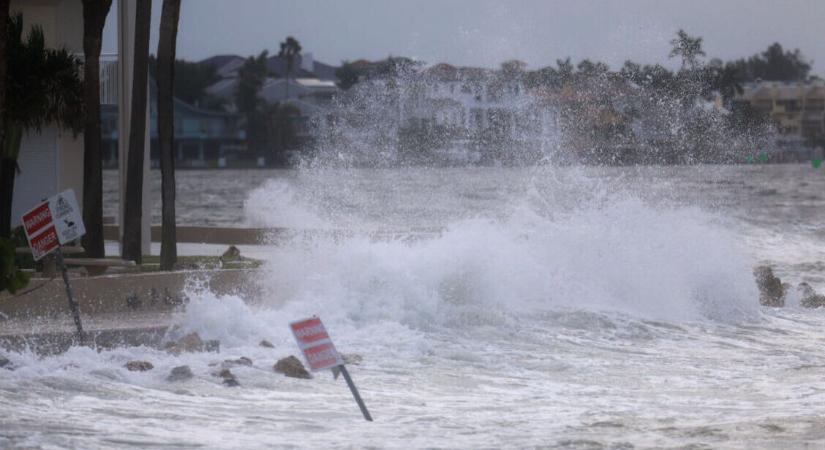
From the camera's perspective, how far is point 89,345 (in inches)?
602

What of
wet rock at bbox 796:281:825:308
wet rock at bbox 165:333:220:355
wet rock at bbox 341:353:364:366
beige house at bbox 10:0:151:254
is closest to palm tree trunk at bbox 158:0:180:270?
beige house at bbox 10:0:151:254

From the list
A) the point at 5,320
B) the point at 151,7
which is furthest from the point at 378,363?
the point at 151,7

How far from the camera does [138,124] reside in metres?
21.8

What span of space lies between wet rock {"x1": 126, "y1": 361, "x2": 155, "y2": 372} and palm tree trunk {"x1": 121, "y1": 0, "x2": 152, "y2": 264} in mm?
7255

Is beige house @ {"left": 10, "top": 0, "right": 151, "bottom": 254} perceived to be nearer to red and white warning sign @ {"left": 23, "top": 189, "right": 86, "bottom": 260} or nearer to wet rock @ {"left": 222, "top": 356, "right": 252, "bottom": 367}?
red and white warning sign @ {"left": 23, "top": 189, "right": 86, "bottom": 260}

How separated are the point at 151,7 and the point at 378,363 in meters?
8.97

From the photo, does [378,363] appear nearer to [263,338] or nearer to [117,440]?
[263,338]

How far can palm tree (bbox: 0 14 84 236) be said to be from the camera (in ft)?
73.7

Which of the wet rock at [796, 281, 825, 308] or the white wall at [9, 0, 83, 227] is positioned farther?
the white wall at [9, 0, 83, 227]

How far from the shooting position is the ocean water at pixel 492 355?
1155 cm

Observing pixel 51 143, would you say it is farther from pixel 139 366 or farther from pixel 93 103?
pixel 139 366

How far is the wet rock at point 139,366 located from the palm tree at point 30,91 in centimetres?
832

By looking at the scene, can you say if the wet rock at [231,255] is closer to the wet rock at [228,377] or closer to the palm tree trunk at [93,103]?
the palm tree trunk at [93,103]

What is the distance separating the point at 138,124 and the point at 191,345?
23.1 ft
